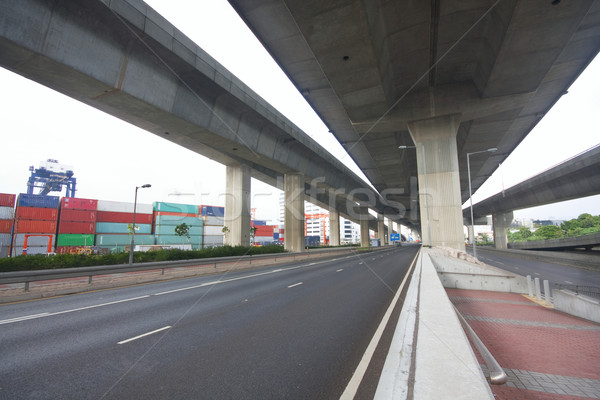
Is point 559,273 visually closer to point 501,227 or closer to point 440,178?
point 440,178

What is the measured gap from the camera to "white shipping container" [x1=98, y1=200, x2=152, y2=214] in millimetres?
58938

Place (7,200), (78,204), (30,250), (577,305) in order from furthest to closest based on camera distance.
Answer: (78,204)
(7,200)
(30,250)
(577,305)

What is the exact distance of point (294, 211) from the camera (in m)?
31.0

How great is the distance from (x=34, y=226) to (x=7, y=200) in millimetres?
5651

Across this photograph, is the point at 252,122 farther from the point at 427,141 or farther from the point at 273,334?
the point at 273,334

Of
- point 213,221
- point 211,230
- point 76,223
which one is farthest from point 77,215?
point 213,221

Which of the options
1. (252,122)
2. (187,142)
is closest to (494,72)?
(252,122)

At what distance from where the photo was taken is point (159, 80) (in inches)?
537

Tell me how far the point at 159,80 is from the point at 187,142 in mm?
9514

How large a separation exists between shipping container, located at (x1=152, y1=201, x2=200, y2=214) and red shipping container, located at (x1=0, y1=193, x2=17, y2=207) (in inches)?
969

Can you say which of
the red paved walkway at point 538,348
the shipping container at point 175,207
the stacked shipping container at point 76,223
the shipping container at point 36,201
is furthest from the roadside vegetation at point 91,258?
the shipping container at point 175,207

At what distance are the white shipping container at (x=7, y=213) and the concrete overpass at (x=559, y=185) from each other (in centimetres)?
7881

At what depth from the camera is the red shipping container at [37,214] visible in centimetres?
4722

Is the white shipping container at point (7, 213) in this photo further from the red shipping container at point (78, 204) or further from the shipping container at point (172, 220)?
the shipping container at point (172, 220)
